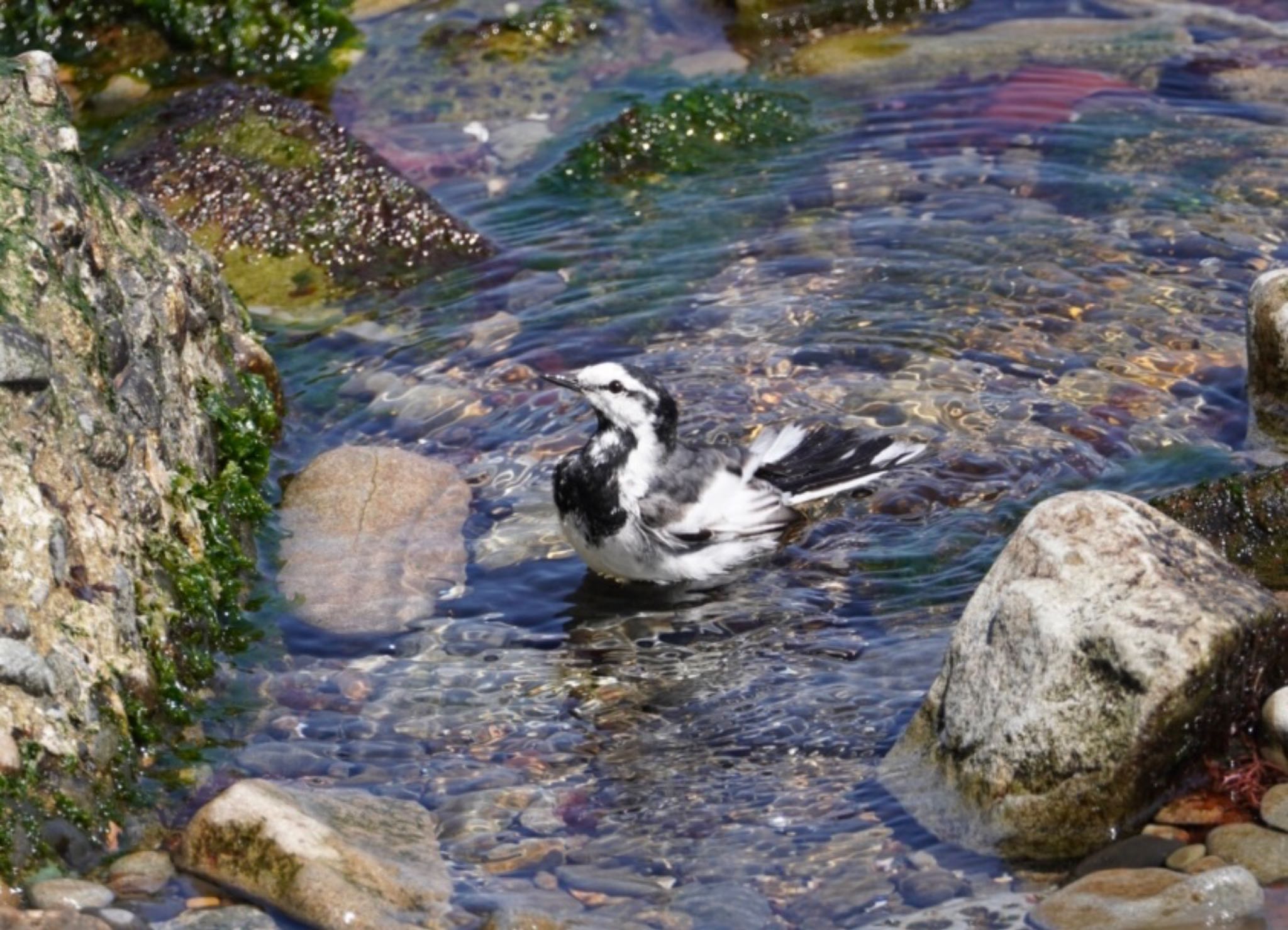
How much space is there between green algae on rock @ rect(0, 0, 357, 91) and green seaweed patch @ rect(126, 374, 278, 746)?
584 cm

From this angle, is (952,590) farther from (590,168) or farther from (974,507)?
(590,168)

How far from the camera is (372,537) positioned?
8.07m

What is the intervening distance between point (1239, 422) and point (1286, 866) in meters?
3.76

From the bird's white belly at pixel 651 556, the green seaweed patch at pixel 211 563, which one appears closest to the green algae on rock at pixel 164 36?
the green seaweed patch at pixel 211 563

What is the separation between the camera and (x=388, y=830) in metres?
5.86

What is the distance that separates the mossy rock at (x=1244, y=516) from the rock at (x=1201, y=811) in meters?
1.74

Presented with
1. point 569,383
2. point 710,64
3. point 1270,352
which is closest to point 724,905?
point 569,383

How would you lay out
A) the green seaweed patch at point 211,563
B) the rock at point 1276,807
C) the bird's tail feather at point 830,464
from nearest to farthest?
the rock at point 1276,807
the green seaweed patch at point 211,563
the bird's tail feather at point 830,464

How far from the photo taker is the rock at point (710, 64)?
1373 cm

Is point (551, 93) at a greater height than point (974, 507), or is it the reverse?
point (551, 93)

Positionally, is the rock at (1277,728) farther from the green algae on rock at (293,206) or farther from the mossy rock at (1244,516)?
the green algae on rock at (293,206)

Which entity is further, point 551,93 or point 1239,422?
point 551,93

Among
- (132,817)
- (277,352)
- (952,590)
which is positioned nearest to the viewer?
(132,817)

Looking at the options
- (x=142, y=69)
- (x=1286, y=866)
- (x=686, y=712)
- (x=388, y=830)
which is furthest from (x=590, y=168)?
(x=1286, y=866)
